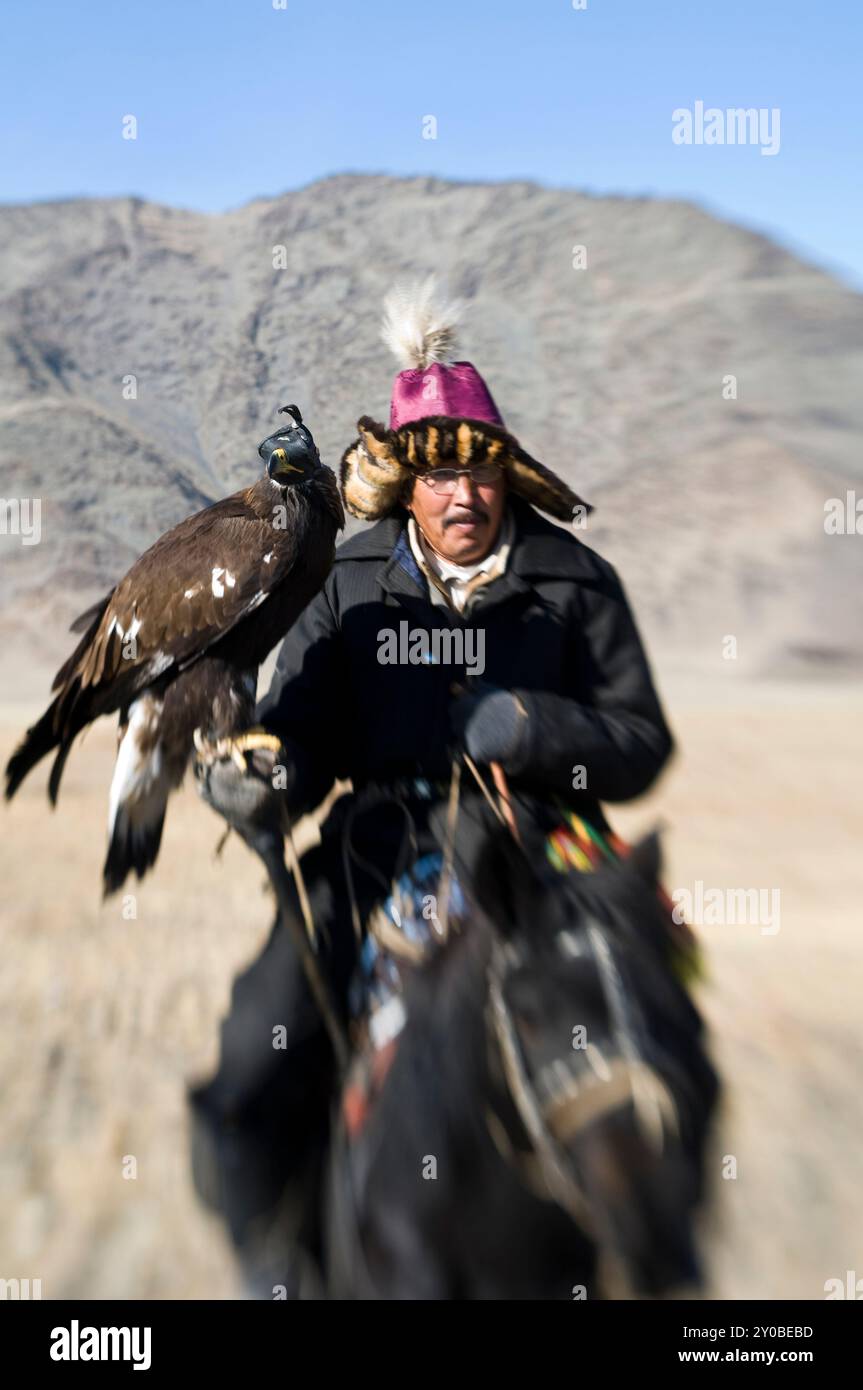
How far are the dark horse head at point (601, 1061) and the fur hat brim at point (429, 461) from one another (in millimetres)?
991

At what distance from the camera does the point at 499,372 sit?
45.7ft

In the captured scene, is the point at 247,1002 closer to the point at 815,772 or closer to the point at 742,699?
the point at 815,772

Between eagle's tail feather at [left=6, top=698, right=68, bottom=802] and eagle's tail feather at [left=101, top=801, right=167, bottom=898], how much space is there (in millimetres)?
364

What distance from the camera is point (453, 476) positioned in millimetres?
2654

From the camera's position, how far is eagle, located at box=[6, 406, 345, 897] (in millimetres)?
2855

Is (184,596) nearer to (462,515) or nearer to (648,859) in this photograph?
(462,515)

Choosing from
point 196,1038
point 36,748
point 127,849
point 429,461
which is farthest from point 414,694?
point 196,1038

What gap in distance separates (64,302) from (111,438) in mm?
29015

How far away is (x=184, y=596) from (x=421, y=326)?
93 centimetres

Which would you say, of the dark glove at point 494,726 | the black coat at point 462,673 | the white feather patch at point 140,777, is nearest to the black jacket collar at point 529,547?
the black coat at point 462,673

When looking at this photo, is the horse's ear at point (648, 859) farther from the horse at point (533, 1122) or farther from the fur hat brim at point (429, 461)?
the fur hat brim at point (429, 461)

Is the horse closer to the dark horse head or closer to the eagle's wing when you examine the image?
the dark horse head

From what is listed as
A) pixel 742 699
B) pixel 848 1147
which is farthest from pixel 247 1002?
pixel 742 699

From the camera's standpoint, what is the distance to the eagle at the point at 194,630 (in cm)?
286
